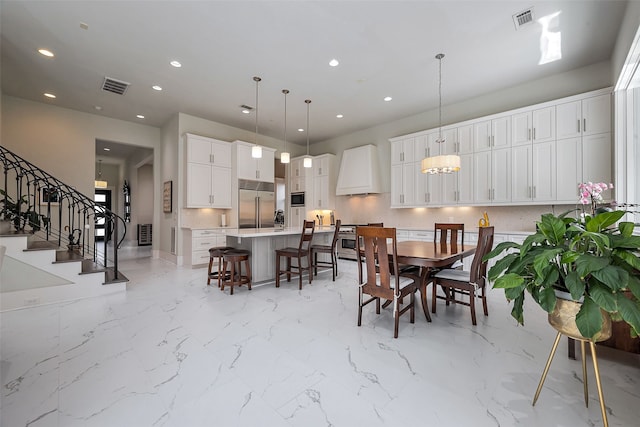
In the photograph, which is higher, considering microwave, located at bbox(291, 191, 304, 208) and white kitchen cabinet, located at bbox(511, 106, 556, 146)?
white kitchen cabinet, located at bbox(511, 106, 556, 146)

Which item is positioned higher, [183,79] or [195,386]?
[183,79]

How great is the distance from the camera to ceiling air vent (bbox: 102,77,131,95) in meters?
4.49

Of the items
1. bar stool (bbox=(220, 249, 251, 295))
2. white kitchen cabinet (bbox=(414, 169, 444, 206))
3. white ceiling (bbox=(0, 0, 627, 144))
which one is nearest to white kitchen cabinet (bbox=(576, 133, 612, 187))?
white ceiling (bbox=(0, 0, 627, 144))

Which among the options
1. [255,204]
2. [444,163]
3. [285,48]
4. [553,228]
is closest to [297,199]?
[255,204]

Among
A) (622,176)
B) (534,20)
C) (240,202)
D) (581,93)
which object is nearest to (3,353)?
(240,202)

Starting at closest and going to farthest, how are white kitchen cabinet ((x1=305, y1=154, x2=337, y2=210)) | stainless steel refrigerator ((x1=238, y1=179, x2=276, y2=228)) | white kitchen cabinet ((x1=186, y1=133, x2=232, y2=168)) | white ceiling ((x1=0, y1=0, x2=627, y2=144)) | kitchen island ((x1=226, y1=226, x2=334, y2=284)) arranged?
1. white ceiling ((x1=0, y1=0, x2=627, y2=144))
2. kitchen island ((x1=226, y1=226, x2=334, y2=284))
3. white kitchen cabinet ((x1=186, y1=133, x2=232, y2=168))
4. stainless steel refrigerator ((x1=238, y1=179, x2=276, y2=228))
5. white kitchen cabinet ((x1=305, y1=154, x2=337, y2=210))

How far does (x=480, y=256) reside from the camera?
2.78 metres

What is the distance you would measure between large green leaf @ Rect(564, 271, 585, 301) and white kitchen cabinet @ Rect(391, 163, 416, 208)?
185 inches

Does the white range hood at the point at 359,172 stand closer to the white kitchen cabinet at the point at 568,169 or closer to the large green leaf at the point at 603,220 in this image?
the white kitchen cabinet at the point at 568,169

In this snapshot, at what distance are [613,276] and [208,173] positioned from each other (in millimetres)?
6411

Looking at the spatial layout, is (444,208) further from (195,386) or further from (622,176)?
(195,386)

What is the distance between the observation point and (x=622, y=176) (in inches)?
132

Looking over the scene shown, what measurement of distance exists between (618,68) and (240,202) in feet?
22.2

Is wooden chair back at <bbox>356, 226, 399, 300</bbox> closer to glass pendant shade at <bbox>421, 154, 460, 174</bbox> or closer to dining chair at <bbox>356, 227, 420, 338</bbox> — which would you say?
dining chair at <bbox>356, 227, 420, 338</bbox>
